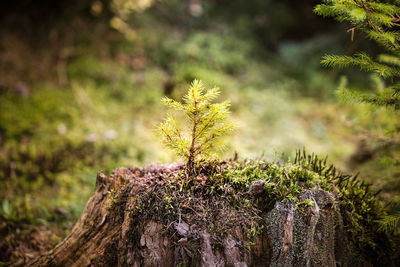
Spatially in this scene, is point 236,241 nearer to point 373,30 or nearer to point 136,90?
point 373,30

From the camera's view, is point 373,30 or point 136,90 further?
point 136,90

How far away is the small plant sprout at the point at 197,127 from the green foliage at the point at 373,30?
92cm

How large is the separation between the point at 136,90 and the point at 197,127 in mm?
5818

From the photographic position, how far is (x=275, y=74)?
8.62m

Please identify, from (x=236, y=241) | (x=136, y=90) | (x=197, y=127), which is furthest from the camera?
(x=136, y=90)

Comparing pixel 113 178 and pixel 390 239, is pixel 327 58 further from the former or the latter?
pixel 113 178

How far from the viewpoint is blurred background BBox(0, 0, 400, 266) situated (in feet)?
12.8

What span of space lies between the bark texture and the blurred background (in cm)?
100

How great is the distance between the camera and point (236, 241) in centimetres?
162

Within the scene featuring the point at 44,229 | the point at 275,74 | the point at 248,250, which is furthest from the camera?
the point at 275,74

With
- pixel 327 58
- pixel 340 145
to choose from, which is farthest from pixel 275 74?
pixel 327 58

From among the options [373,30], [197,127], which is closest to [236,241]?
[197,127]

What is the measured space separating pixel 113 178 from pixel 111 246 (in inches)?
22.9

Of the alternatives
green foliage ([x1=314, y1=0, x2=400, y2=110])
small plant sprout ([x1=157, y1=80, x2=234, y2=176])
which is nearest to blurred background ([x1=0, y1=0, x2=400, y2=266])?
green foliage ([x1=314, y1=0, x2=400, y2=110])
